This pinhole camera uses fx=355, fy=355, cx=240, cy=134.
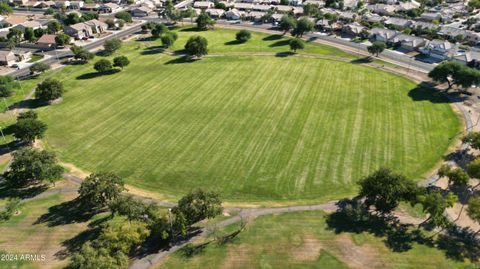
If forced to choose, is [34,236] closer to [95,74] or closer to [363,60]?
[95,74]

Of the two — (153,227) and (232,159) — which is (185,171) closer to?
(232,159)

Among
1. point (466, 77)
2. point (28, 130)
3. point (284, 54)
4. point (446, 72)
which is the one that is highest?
point (446, 72)

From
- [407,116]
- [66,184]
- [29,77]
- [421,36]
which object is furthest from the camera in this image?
[421,36]

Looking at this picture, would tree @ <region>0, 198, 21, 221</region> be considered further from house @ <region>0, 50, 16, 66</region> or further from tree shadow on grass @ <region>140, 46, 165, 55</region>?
tree shadow on grass @ <region>140, 46, 165, 55</region>

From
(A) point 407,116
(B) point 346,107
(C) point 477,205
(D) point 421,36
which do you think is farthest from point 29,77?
(D) point 421,36

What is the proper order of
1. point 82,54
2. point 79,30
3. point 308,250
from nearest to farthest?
point 308,250 < point 82,54 < point 79,30

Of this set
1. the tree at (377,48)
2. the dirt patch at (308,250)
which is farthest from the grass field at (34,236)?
the tree at (377,48)

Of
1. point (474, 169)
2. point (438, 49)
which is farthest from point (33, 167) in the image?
point (438, 49)
